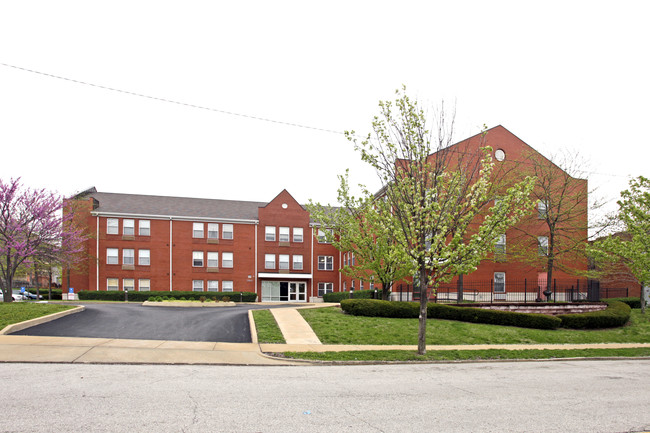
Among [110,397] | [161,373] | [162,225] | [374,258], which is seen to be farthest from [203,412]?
[162,225]

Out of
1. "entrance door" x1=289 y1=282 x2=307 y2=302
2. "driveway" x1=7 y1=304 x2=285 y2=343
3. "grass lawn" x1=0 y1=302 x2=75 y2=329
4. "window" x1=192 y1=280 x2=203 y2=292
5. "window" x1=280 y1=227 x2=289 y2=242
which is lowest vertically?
"entrance door" x1=289 y1=282 x2=307 y2=302

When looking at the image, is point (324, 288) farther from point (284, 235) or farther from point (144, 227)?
point (144, 227)

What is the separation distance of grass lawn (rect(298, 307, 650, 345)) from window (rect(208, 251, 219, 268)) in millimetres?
27114

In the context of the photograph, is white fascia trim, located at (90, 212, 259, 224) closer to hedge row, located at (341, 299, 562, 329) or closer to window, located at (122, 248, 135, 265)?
window, located at (122, 248, 135, 265)

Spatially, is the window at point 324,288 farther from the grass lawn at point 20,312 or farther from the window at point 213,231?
the grass lawn at point 20,312

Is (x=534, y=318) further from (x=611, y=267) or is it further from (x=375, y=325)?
(x=611, y=267)

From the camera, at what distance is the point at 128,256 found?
44719 mm

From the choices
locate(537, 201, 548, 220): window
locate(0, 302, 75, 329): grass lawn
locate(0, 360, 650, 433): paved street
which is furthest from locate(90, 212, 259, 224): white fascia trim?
locate(0, 360, 650, 433): paved street

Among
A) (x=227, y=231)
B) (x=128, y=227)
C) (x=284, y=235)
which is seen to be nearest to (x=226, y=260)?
(x=227, y=231)

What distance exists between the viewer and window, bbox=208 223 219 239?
47.2 meters

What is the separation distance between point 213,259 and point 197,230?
333 centimetres

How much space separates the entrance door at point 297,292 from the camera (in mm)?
48906

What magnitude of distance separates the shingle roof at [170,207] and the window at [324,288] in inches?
396

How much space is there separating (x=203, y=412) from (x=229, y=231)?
41.6 m
